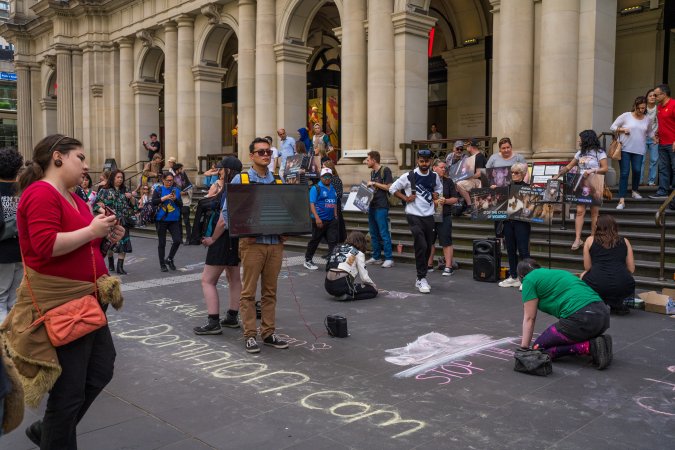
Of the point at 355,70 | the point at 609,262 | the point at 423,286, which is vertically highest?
the point at 355,70

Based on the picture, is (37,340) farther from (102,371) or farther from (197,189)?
(197,189)

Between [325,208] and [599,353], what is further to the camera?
[325,208]

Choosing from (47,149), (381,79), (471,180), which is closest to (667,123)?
(471,180)

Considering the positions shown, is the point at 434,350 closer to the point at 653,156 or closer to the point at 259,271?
the point at 259,271

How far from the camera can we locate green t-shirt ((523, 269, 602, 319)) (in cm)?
545

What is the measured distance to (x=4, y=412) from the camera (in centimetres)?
249

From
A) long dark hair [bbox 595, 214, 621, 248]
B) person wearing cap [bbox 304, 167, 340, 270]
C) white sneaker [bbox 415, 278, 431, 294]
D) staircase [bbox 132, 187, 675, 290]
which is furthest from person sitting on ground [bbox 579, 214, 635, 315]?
person wearing cap [bbox 304, 167, 340, 270]

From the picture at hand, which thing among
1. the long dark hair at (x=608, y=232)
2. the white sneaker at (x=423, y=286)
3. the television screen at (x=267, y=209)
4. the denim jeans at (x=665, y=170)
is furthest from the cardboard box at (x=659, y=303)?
the television screen at (x=267, y=209)

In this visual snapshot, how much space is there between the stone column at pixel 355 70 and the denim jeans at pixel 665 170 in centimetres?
762

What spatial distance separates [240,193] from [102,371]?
260cm

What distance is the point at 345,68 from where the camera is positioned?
16641mm

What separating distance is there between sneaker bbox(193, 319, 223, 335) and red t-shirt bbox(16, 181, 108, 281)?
3.38 metres

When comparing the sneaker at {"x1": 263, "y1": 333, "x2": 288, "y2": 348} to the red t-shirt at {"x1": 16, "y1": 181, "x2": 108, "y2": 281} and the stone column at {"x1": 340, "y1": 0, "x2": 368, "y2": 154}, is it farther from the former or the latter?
the stone column at {"x1": 340, "y1": 0, "x2": 368, "y2": 154}

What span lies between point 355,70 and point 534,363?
1260 centimetres
